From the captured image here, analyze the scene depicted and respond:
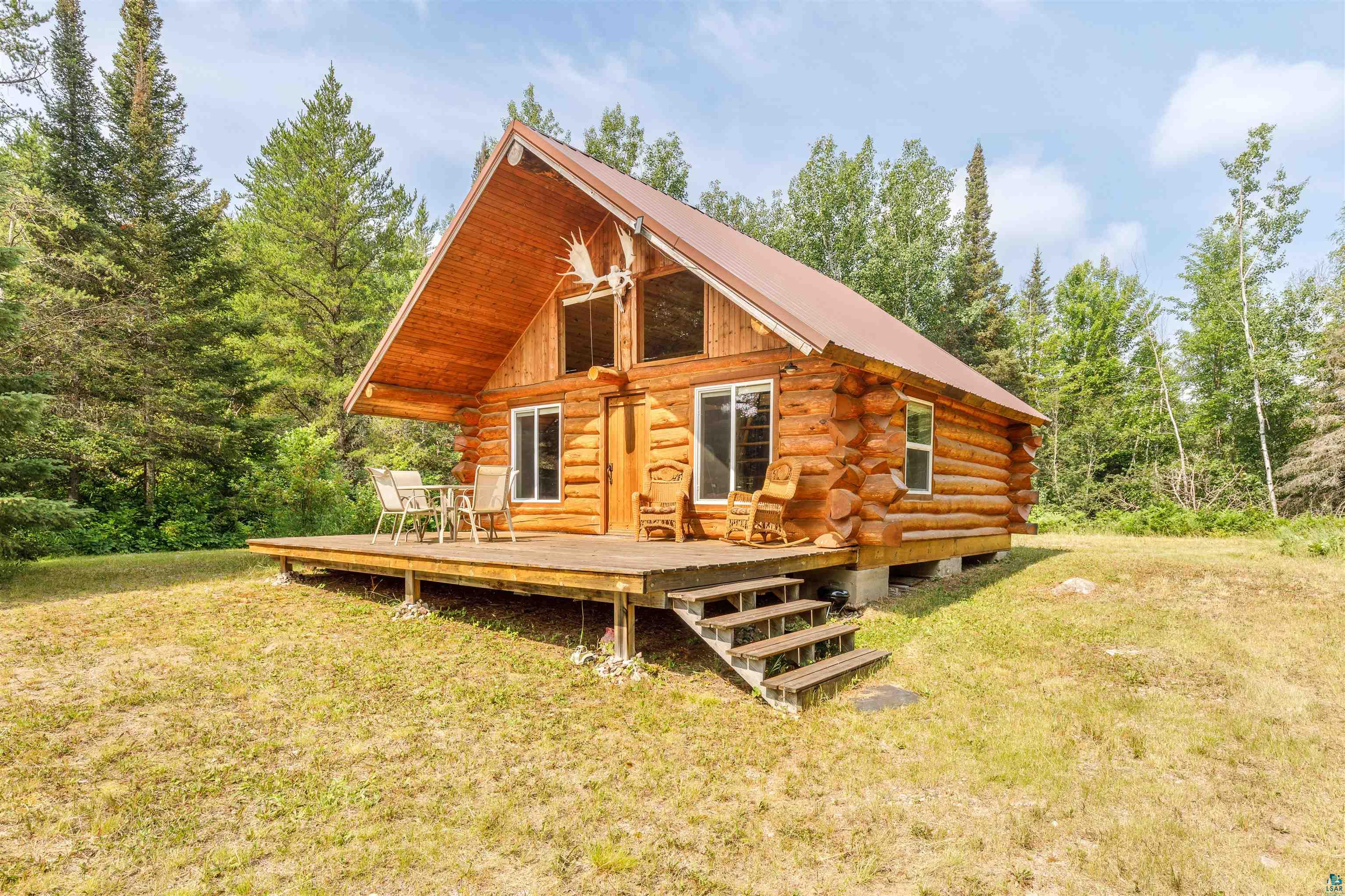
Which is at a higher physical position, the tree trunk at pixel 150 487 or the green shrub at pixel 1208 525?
the tree trunk at pixel 150 487

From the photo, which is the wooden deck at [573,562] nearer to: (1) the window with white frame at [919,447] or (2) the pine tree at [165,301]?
(1) the window with white frame at [919,447]

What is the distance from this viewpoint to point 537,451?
11.1m

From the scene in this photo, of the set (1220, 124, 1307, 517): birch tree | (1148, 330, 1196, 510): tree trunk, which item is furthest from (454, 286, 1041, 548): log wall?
(1220, 124, 1307, 517): birch tree

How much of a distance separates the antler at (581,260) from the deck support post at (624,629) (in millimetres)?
6076

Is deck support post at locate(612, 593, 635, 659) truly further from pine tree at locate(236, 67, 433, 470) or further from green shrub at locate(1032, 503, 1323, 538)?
pine tree at locate(236, 67, 433, 470)

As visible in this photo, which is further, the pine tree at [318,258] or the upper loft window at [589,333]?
the pine tree at [318,258]

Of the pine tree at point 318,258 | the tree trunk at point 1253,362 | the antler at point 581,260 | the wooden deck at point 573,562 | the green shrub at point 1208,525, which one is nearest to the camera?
the wooden deck at point 573,562

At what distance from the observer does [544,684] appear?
17.0 feet

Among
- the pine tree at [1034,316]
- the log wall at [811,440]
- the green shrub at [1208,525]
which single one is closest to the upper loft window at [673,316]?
the log wall at [811,440]

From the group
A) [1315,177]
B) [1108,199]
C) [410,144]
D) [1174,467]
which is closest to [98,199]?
[410,144]

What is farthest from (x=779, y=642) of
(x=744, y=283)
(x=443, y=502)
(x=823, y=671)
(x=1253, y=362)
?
(x=1253, y=362)

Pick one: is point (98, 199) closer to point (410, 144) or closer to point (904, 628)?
point (410, 144)

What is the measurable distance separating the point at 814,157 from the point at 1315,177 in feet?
50.0

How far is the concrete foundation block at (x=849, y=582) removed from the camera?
7.70 m
